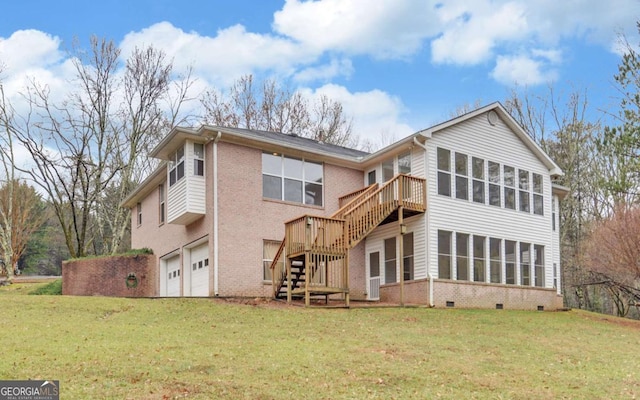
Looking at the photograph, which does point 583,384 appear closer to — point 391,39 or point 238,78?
point 391,39

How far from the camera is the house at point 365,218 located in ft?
66.8

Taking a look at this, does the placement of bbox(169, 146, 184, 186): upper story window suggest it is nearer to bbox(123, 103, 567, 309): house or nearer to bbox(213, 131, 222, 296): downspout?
bbox(123, 103, 567, 309): house

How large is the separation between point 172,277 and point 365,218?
26.8ft

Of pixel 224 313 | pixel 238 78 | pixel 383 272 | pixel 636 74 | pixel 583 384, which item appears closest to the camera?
pixel 583 384

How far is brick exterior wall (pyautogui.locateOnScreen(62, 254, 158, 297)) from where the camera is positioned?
25.8 m

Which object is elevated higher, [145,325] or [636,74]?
[636,74]

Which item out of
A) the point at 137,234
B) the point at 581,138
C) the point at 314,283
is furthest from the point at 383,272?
the point at 581,138

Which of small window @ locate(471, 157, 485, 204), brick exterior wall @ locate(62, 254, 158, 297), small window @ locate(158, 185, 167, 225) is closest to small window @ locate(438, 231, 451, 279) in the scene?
small window @ locate(471, 157, 485, 204)

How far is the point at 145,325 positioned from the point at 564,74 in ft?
97.3

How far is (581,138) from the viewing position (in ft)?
123

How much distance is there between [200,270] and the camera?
2192 centimetres

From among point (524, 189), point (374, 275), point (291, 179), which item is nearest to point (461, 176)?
point (524, 189)

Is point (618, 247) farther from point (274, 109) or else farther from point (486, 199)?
point (274, 109)

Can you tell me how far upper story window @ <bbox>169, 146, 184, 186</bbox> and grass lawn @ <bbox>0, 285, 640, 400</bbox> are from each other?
4887mm
